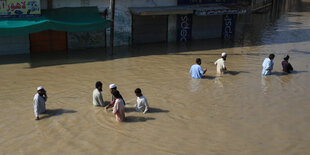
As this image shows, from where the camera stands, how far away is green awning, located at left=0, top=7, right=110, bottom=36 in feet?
45.6

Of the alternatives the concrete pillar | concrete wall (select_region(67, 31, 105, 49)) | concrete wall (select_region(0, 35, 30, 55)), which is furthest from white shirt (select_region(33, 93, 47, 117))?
the concrete pillar

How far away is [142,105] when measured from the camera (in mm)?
9039

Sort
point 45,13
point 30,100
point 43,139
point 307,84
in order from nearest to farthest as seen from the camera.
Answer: point 43,139, point 30,100, point 307,84, point 45,13

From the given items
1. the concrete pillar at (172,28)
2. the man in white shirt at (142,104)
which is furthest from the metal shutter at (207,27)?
the man in white shirt at (142,104)

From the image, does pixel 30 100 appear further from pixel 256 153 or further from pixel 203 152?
pixel 256 153

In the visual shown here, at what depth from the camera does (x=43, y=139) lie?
768cm

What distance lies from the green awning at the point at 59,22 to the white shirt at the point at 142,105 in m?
7.29

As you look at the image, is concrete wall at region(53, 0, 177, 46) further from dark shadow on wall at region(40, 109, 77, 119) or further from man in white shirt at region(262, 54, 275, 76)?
dark shadow on wall at region(40, 109, 77, 119)

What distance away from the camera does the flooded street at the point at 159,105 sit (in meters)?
7.53

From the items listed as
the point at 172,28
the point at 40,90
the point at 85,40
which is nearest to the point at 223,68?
the point at 40,90

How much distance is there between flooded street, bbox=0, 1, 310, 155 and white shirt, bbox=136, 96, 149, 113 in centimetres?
17

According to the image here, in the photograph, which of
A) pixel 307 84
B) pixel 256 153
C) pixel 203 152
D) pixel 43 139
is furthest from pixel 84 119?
pixel 307 84

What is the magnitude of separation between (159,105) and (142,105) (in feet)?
3.10

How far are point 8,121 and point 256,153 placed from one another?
6.37 m
